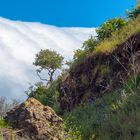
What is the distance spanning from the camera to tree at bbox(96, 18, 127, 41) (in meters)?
25.4

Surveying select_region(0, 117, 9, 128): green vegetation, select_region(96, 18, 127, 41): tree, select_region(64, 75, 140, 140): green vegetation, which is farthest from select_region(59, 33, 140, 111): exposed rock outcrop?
select_region(0, 117, 9, 128): green vegetation

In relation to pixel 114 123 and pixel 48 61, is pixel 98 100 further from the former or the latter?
pixel 48 61

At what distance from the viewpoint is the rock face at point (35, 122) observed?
10242 millimetres

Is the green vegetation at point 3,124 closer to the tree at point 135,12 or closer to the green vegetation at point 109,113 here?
the green vegetation at point 109,113

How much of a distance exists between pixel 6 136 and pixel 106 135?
2.56 m

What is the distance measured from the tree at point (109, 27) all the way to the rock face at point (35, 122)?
1471cm

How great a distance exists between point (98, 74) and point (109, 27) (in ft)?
24.8

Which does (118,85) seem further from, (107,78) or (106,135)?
(106,135)

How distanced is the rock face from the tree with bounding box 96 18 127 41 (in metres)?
14.7

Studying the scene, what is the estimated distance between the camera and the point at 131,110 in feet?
38.5

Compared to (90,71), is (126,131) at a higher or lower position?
lower

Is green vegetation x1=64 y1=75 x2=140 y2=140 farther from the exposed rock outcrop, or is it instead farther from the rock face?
the exposed rock outcrop

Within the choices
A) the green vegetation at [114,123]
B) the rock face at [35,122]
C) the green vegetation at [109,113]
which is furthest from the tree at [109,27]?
the rock face at [35,122]

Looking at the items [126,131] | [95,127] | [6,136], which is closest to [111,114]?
[95,127]
